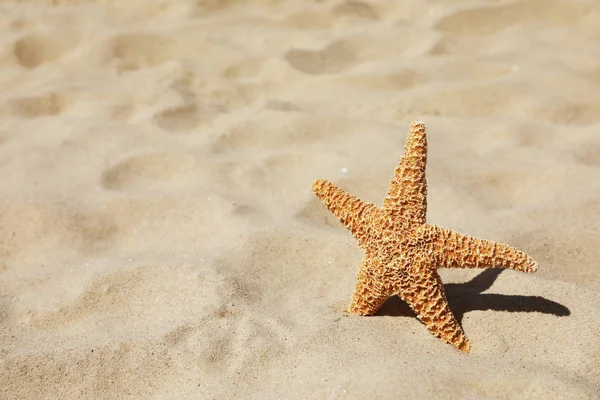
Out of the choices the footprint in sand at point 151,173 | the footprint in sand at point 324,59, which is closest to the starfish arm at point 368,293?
the footprint in sand at point 151,173

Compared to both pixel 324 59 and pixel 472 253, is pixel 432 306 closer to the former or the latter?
pixel 472 253

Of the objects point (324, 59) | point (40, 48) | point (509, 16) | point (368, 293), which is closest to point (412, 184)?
point (368, 293)

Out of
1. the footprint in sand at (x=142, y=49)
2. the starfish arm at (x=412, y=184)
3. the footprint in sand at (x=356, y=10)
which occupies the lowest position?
the footprint in sand at (x=142, y=49)

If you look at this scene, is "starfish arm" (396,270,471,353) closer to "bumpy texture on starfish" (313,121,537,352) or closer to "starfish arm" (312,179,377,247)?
"bumpy texture on starfish" (313,121,537,352)

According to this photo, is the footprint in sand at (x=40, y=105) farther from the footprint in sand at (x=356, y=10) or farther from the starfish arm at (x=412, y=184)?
the starfish arm at (x=412, y=184)

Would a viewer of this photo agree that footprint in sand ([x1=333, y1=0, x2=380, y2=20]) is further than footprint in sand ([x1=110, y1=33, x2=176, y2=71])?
Yes

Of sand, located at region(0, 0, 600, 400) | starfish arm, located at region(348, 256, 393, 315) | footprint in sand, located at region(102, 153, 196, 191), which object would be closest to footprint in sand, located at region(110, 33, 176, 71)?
sand, located at region(0, 0, 600, 400)

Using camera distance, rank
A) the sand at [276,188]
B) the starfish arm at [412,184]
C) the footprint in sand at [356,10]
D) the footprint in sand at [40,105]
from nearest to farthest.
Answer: the sand at [276,188]
the starfish arm at [412,184]
the footprint in sand at [40,105]
the footprint in sand at [356,10]
